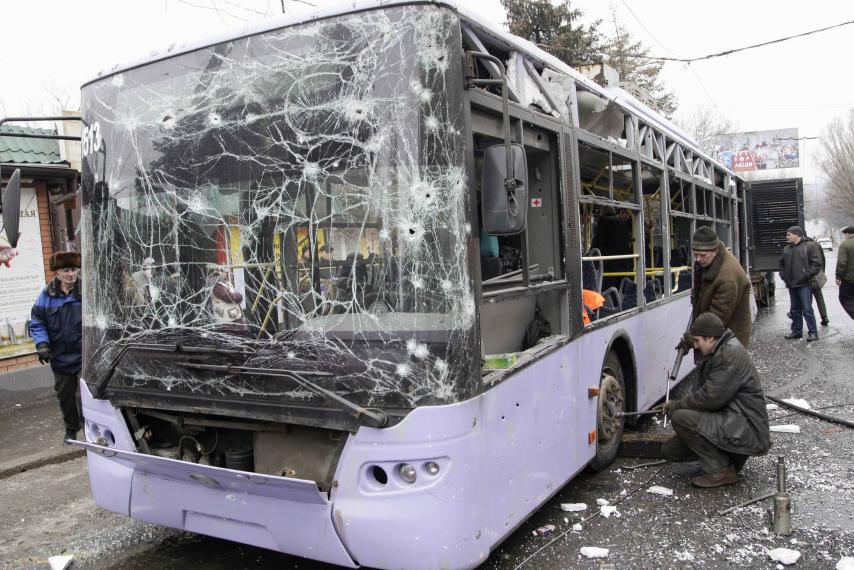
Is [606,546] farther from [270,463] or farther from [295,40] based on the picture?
[295,40]

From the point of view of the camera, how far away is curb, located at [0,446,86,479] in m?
6.11

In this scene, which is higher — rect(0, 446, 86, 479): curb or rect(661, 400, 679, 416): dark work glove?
rect(661, 400, 679, 416): dark work glove

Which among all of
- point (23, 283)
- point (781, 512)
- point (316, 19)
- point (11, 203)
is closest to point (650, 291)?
point (781, 512)

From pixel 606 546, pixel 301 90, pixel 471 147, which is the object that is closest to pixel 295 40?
pixel 301 90

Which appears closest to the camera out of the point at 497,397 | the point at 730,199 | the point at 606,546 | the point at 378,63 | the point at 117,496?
the point at 378,63

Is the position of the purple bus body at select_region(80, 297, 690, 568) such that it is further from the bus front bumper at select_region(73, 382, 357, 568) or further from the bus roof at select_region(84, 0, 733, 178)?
the bus roof at select_region(84, 0, 733, 178)

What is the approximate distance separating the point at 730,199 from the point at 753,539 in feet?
26.9

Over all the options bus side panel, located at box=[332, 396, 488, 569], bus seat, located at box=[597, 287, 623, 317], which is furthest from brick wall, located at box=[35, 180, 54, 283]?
bus side panel, located at box=[332, 396, 488, 569]

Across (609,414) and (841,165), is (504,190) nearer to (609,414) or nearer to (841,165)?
(609,414)

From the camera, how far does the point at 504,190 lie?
10.0ft

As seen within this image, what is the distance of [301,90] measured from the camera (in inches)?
126

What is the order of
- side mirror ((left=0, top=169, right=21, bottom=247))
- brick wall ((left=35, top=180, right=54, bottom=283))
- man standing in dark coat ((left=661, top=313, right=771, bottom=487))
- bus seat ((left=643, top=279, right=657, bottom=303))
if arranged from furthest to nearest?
brick wall ((left=35, top=180, right=54, bottom=283)), bus seat ((left=643, top=279, right=657, bottom=303)), man standing in dark coat ((left=661, top=313, right=771, bottom=487)), side mirror ((left=0, top=169, right=21, bottom=247))

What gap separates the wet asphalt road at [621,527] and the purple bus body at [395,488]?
1.65 feet

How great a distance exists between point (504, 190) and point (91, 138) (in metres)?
2.38
